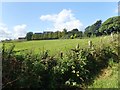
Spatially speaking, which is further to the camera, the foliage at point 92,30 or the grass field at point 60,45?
the foliage at point 92,30

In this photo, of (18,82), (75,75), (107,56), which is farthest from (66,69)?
(107,56)

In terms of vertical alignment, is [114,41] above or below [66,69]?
above

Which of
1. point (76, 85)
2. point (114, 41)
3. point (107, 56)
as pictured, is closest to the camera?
point (76, 85)

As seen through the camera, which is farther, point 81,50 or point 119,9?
point 119,9

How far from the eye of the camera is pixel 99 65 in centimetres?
980

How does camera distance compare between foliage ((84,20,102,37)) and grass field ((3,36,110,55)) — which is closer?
grass field ((3,36,110,55))

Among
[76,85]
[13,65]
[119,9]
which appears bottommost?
[76,85]

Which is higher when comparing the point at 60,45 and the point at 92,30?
the point at 92,30

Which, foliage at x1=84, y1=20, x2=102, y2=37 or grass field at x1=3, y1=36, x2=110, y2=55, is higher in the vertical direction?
foliage at x1=84, y1=20, x2=102, y2=37

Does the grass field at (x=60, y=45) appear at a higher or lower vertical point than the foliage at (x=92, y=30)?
lower

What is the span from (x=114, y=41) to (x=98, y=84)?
345cm

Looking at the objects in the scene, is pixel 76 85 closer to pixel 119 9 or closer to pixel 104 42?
pixel 104 42

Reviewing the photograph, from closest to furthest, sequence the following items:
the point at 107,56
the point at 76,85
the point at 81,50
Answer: the point at 76,85 < the point at 81,50 < the point at 107,56

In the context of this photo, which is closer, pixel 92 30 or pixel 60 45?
pixel 60 45
